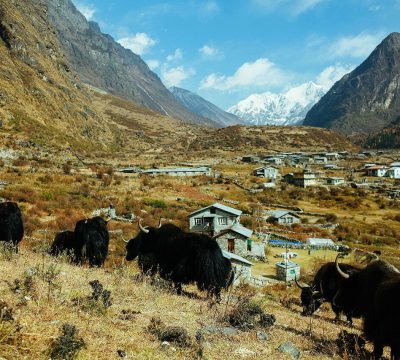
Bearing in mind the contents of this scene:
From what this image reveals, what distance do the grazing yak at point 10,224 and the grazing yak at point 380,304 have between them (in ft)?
34.3

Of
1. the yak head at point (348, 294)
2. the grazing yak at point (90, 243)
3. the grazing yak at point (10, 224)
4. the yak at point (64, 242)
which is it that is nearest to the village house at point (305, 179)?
the yak at point (64, 242)

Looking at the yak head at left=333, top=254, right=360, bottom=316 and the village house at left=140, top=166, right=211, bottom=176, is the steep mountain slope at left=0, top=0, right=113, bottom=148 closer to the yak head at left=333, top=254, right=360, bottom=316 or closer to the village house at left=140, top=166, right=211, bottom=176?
the village house at left=140, top=166, right=211, bottom=176

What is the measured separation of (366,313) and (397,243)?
41.0 meters

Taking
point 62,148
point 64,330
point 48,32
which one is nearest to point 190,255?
point 64,330

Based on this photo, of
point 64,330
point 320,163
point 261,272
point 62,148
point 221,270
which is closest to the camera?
point 64,330

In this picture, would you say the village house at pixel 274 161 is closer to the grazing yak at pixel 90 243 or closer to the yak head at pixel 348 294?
A: the grazing yak at pixel 90 243

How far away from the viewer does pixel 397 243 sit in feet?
145

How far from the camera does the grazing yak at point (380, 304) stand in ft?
21.4

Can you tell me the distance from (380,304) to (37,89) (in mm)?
96517

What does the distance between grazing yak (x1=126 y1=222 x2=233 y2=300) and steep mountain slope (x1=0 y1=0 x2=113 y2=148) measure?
61.2 metres

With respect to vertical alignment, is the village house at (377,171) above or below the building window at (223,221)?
above

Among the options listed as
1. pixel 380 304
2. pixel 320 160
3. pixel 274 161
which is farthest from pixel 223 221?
pixel 320 160

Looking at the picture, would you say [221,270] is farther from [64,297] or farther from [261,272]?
[261,272]

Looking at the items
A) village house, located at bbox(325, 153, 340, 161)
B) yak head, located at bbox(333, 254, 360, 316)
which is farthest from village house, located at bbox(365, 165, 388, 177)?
yak head, located at bbox(333, 254, 360, 316)
